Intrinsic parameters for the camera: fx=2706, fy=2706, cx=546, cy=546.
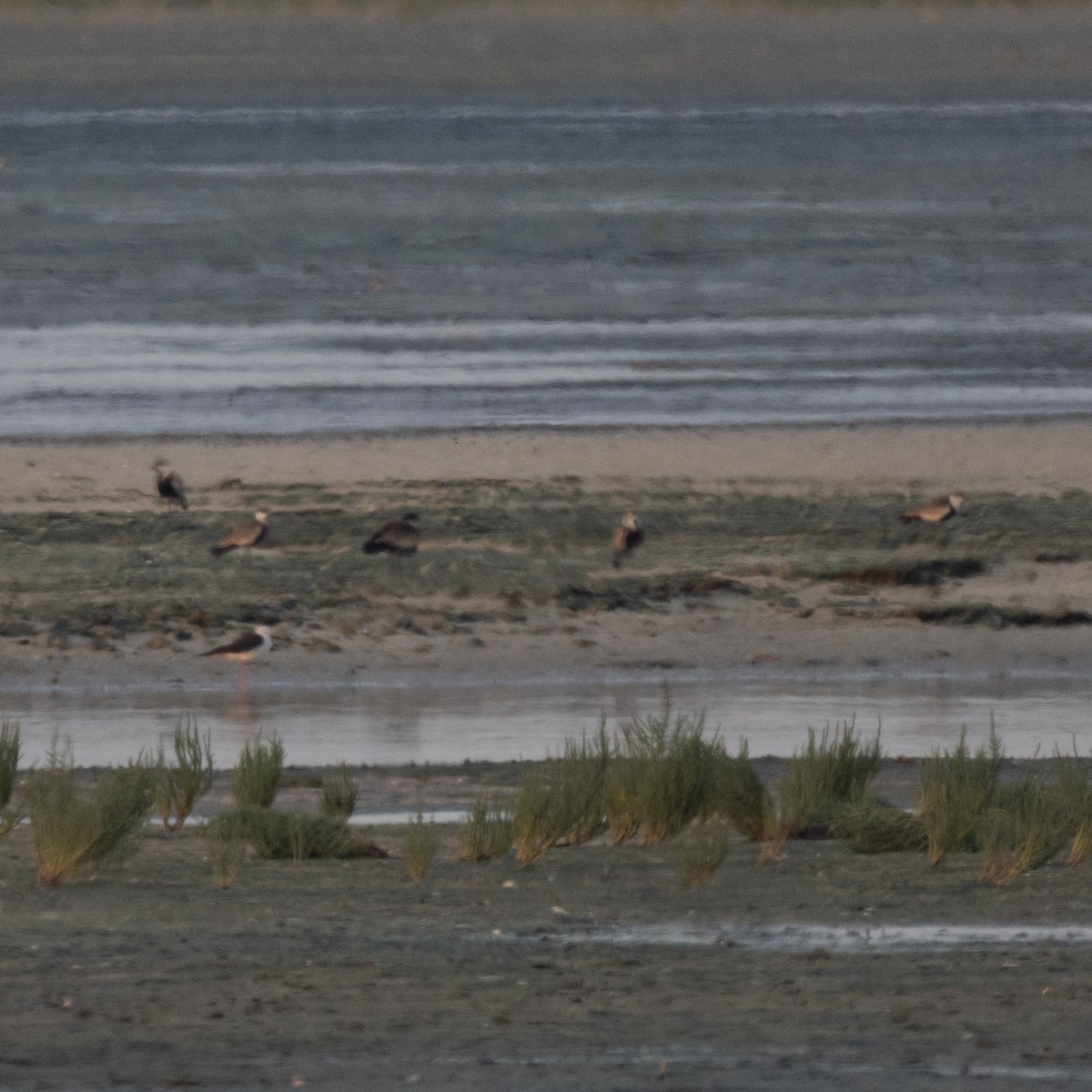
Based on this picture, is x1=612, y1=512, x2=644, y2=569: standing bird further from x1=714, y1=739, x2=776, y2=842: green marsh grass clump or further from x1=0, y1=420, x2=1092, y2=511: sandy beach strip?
x1=714, y1=739, x2=776, y2=842: green marsh grass clump

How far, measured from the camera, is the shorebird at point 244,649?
1248 centimetres

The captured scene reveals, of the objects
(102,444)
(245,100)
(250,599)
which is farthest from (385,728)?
(245,100)

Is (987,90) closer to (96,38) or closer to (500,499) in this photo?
(96,38)

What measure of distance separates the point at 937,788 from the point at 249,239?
15652mm

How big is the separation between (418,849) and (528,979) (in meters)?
1.00

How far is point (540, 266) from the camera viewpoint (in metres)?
22.3

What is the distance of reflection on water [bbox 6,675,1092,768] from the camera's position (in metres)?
10.8

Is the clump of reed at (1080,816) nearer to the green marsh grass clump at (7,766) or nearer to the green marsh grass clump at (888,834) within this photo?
the green marsh grass clump at (888,834)

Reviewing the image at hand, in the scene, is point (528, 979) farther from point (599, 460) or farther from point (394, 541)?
point (599, 460)

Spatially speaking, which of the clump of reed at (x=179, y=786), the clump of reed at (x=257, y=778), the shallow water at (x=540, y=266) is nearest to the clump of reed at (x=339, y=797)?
the clump of reed at (x=257, y=778)

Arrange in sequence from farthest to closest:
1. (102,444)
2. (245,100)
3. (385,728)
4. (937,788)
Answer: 1. (245,100)
2. (102,444)
3. (385,728)
4. (937,788)

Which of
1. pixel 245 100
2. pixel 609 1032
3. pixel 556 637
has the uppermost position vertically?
pixel 245 100

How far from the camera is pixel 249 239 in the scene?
75.8ft

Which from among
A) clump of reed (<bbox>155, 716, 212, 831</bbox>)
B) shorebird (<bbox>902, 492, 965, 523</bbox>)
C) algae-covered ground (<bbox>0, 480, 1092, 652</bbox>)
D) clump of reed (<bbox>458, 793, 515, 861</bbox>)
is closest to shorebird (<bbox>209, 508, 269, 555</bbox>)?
algae-covered ground (<bbox>0, 480, 1092, 652</bbox>)
